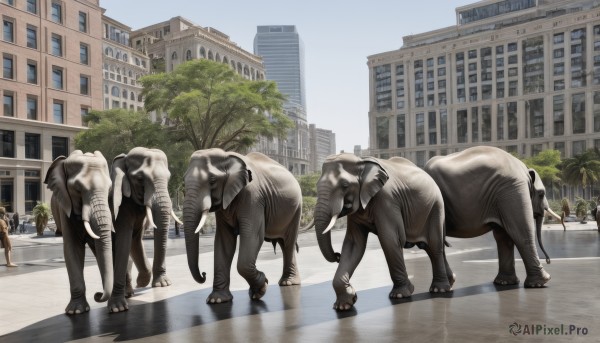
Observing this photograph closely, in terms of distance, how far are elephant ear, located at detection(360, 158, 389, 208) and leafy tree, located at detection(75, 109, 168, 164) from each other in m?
29.7

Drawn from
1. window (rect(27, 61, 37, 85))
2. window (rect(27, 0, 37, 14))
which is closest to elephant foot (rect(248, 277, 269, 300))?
window (rect(27, 61, 37, 85))

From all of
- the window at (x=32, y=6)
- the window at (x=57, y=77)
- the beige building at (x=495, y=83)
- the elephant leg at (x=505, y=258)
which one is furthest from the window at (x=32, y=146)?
the beige building at (x=495, y=83)

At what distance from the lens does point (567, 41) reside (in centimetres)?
9762

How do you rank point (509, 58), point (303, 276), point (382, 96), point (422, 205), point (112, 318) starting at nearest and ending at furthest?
1. point (112, 318)
2. point (422, 205)
3. point (303, 276)
4. point (509, 58)
5. point (382, 96)

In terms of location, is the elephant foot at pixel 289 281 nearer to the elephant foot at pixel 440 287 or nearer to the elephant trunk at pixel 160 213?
the elephant trunk at pixel 160 213

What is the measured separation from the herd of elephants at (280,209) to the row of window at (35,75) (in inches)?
1600

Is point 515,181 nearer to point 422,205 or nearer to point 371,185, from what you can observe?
point 422,205

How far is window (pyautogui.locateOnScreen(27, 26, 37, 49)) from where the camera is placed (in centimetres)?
4581

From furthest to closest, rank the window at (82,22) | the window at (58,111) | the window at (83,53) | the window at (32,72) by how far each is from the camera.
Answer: the window at (82,22) < the window at (83,53) < the window at (58,111) < the window at (32,72)

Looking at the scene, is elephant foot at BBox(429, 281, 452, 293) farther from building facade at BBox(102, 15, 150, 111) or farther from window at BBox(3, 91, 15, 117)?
building facade at BBox(102, 15, 150, 111)

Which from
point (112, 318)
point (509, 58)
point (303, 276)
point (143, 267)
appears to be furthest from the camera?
point (509, 58)

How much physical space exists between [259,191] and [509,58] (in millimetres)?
107569

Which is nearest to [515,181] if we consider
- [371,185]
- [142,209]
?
[371,185]

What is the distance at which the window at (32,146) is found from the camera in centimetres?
4503
